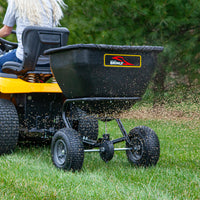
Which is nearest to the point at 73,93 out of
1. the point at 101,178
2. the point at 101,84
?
the point at 101,84

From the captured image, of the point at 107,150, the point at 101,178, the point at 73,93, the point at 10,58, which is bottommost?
the point at 101,178

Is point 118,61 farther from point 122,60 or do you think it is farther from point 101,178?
point 101,178

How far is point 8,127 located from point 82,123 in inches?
31.6

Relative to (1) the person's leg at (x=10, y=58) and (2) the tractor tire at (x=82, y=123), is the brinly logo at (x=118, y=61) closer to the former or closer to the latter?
(2) the tractor tire at (x=82, y=123)

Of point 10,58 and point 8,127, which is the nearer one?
point 8,127

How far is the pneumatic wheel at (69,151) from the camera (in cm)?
297

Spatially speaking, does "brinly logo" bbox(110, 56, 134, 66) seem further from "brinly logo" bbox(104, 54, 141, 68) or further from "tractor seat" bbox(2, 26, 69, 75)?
"tractor seat" bbox(2, 26, 69, 75)

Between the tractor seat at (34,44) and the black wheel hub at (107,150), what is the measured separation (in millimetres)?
955

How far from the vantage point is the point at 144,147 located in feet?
10.6

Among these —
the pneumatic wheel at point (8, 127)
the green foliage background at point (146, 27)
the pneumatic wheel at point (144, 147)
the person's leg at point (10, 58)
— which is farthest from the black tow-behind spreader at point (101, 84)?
the green foliage background at point (146, 27)

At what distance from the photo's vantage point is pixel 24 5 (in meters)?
3.54

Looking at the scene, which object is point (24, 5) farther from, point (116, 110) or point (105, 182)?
point (105, 182)

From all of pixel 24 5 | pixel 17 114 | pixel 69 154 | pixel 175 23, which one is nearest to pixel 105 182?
pixel 69 154

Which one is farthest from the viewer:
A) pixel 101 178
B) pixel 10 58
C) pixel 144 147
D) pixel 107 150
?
pixel 10 58
